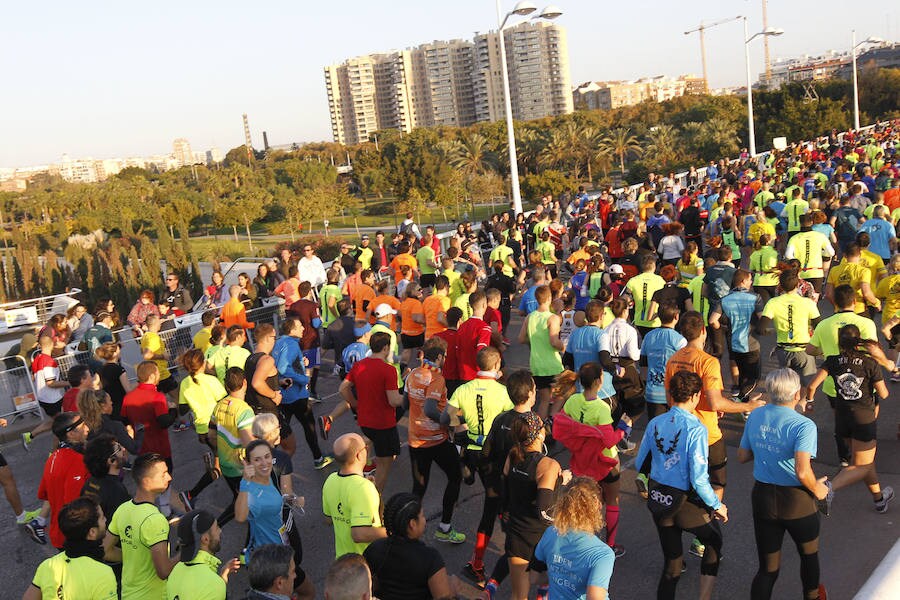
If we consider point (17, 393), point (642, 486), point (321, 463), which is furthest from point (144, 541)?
point (17, 393)

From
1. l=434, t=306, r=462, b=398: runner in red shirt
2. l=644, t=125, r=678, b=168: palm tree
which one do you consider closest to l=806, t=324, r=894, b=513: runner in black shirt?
l=434, t=306, r=462, b=398: runner in red shirt

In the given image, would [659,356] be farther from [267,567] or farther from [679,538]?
[267,567]

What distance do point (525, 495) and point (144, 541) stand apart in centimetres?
225

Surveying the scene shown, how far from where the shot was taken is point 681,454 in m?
4.63

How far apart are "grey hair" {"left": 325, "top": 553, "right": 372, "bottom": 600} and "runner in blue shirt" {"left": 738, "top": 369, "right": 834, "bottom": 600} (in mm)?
2583

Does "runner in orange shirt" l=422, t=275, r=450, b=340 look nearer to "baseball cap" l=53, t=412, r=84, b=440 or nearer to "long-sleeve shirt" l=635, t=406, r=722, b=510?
"baseball cap" l=53, t=412, r=84, b=440

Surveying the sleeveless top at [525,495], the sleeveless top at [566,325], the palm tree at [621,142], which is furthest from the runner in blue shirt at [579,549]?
the palm tree at [621,142]

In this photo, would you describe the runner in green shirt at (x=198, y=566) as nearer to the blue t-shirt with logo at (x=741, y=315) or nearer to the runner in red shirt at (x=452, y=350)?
the runner in red shirt at (x=452, y=350)

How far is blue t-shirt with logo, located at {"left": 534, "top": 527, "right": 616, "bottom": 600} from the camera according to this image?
3.65 metres

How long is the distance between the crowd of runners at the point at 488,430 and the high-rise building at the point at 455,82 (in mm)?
161340

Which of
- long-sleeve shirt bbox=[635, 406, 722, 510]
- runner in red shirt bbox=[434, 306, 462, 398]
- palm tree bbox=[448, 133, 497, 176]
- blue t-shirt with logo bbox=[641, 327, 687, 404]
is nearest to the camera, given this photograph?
long-sleeve shirt bbox=[635, 406, 722, 510]

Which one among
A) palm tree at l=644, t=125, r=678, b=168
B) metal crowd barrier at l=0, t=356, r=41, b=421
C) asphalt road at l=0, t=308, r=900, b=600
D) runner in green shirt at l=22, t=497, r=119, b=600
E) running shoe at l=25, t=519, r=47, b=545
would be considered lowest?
asphalt road at l=0, t=308, r=900, b=600

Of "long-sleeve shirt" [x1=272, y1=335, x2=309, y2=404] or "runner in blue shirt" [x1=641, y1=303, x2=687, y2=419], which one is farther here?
"long-sleeve shirt" [x1=272, y1=335, x2=309, y2=404]

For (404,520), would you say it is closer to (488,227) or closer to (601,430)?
(601,430)
